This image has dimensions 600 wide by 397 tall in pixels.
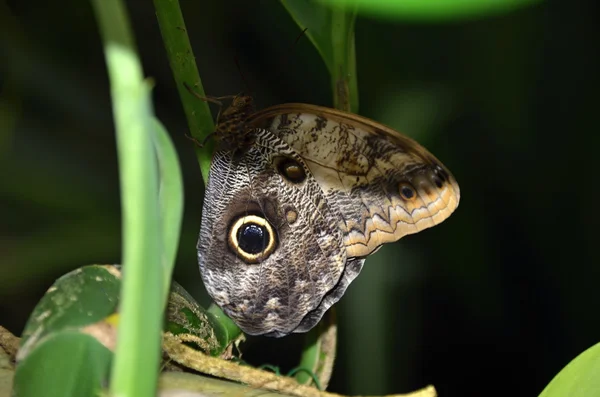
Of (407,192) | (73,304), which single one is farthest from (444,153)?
(73,304)

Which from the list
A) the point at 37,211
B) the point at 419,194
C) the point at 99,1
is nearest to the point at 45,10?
the point at 37,211

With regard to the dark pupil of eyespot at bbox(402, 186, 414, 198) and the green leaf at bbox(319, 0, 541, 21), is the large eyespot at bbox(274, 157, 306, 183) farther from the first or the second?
the green leaf at bbox(319, 0, 541, 21)

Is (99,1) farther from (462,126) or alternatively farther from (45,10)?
(462,126)

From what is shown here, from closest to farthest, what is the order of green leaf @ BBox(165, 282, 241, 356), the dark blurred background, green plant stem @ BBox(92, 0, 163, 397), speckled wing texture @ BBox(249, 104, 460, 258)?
green plant stem @ BBox(92, 0, 163, 397)
green leaf @ BBox(165, 282, 241, 356)
speckled wing texture @ BBox(249, 104, 460, 258)
the dark blurred background

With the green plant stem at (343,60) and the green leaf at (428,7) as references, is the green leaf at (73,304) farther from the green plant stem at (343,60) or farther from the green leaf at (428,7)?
the green plant stem at (343,60)

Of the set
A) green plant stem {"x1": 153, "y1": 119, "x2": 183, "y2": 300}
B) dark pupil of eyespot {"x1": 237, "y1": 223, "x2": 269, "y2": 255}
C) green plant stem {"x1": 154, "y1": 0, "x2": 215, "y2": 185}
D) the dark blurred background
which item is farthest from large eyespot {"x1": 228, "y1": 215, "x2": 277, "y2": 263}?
green plant stem {"x1": 153, "y1": 119, "x2": 183, "y2": 300}

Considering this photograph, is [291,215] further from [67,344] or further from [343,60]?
[67,344]

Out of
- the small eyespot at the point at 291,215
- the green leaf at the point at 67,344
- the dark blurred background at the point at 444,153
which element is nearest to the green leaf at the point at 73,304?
the green leaf at the point at 67,344
